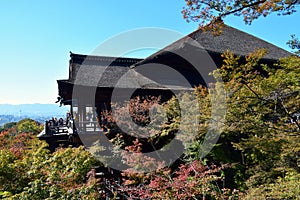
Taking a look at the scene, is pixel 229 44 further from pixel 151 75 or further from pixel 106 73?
pixel 106 73

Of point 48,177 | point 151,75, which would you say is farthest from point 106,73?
point 48,177

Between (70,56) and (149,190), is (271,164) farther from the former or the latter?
(70,56)

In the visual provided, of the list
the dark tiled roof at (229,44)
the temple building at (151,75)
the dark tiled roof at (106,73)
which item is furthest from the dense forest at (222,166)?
the dark tiled roof at (229,44)

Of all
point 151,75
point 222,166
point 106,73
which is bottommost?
point 222,166

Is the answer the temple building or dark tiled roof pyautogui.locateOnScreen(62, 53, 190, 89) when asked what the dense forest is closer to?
the temple building

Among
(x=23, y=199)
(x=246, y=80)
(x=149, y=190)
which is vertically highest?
(x=246, y=80)

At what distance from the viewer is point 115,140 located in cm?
874

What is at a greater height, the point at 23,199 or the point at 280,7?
the point at 280,7

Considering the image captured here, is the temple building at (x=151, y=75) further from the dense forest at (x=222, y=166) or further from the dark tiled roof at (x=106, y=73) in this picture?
the dense forest at (x=222, y=166)

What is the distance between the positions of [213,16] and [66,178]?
436 cm

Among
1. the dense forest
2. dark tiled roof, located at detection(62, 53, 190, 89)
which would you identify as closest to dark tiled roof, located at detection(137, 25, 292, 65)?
Result: dark tiled roof, located at detection(62, 53, 190, 89)

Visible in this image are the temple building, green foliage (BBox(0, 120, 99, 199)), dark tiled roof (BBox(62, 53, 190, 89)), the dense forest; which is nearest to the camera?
green foliage (BBox(0, 120, 99, 199))

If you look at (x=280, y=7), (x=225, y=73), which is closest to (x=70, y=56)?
(x=225, y=73)

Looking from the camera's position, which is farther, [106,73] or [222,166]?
[106,73]
